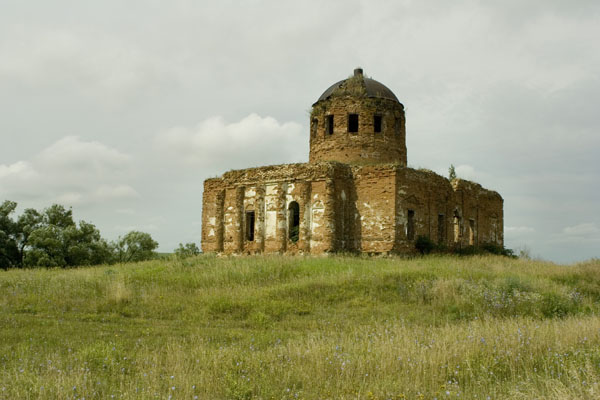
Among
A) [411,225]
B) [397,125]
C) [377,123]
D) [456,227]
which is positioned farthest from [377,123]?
[456,227]

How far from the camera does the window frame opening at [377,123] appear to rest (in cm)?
2364

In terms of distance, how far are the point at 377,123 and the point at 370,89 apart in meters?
1.78

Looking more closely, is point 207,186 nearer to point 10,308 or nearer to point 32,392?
point 10,308

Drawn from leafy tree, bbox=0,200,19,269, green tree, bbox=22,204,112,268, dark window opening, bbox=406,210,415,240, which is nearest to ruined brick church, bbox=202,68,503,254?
dark window opening, bbox=406,210,415,240

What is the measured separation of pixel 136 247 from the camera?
35156 mm

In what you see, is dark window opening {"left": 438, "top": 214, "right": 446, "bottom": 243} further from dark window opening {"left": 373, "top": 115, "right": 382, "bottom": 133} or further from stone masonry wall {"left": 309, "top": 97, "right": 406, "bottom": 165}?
dark window opening {"left": 373, "top": 115, "right": 382, "bottom": 133}

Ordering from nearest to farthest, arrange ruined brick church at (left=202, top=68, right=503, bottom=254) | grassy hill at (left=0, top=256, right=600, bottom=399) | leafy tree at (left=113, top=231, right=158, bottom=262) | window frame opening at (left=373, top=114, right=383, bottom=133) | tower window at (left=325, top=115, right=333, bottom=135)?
grassy hill at (left=0, top=256, right=600, bottom=399) → ruined brick church at (left=202, top=68, right=503, bottom=254) → window frame opening at (left=373, top=114, right=383, bottom=133) → tower window at (left=325, top=115, right=333, bottom=135) → leafy tree at (left=113, top=231, right=158, bottom=262)

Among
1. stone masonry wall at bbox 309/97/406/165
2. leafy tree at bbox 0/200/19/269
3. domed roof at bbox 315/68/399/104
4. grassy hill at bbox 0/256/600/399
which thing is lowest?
grassy hill at bbox 0/256/600/399

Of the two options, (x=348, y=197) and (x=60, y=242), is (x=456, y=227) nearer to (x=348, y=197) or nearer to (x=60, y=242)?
(x=348, y=197)

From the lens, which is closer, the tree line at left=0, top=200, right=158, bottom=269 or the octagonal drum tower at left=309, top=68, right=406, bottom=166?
the octagonal drum tower at left=309, top=68, right=406, bottom=166

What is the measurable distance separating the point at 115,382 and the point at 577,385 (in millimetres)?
5248

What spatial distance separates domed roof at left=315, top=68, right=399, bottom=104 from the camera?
24.0 metres

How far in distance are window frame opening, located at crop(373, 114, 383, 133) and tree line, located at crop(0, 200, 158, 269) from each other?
18.5 m

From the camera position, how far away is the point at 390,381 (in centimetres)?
557
